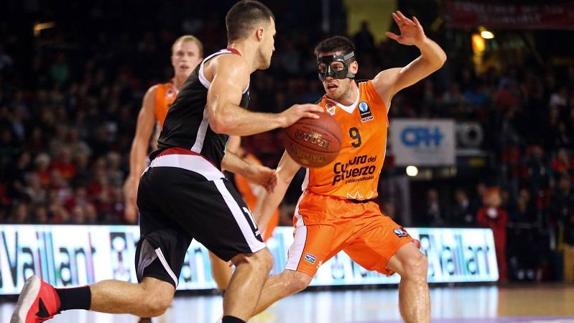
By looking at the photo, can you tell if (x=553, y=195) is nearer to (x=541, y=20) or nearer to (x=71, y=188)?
(x=541, y=20)

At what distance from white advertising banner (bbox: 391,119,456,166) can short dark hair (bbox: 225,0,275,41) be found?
1057 cm

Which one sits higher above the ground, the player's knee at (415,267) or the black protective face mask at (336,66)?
the black protective face mask at (336,66)

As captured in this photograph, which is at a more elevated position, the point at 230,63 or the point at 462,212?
the point at 230,63

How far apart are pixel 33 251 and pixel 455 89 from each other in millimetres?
9399

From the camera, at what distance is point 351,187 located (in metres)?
6.61

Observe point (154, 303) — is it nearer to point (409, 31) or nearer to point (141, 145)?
point (409, 31)

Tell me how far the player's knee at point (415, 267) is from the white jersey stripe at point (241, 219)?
124 centimetres

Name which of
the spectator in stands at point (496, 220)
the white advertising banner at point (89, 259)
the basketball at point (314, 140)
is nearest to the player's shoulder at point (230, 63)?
the basketball at point (314, 140)

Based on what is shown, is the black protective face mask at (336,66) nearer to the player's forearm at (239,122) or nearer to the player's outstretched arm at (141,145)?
the player's forearm at (239,122)

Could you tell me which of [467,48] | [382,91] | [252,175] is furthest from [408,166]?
[252,175]

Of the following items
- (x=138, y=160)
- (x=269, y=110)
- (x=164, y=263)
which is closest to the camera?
(x=164, y=263)

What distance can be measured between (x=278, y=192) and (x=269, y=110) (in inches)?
391

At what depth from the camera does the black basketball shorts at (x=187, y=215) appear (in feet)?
17.3

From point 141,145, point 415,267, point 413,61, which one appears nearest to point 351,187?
point 415,267
